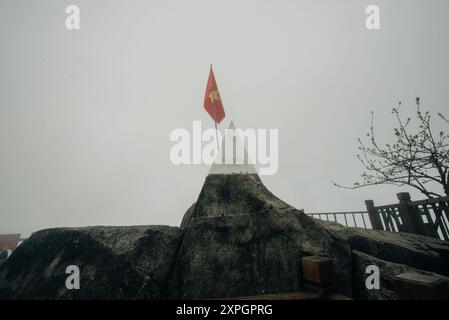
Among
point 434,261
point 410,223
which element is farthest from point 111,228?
point 410,223

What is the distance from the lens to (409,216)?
7137 mm

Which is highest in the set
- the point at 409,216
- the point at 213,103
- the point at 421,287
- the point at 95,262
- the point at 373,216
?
the point at 213,103

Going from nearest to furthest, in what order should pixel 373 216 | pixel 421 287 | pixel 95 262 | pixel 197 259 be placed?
pixel 421 287 < pixel 95 262 < pixel 197 259 < pixel 373 216

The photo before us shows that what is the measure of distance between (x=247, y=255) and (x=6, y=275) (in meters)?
4.51

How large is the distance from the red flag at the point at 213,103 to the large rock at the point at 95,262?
164 inches

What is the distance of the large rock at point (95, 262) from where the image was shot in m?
3.51

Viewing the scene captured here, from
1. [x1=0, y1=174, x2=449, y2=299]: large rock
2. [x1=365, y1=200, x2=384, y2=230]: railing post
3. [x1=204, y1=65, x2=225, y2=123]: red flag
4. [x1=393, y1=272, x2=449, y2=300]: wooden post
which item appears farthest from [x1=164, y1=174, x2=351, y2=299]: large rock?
[x1=365, y1=200, x2=384, y2=230]: railing post

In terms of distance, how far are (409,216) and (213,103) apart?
7745 millimetres

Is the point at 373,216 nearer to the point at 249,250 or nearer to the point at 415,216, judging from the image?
the point at 415,216

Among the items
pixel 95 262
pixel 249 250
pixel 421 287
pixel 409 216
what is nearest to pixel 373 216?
pixel 409 216

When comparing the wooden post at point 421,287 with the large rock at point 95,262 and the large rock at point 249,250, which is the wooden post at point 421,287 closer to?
the large rock at point 249,250

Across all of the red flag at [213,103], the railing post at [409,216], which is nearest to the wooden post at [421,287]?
the red flag at [213,103]

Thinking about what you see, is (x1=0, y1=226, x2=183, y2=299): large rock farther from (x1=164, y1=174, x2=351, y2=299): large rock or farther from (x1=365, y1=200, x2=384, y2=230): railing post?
(x1=365, y1=200, x2=384, y2=230): railing post
